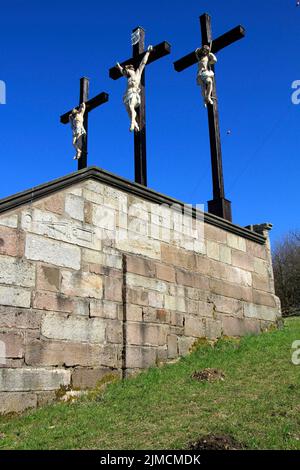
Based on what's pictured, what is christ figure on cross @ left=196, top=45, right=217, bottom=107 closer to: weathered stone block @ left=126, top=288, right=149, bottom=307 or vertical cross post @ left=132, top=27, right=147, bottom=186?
vertical cross post @ left=132, top=27, right=147, bottom=186

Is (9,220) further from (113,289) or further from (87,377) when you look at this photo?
(87,377)

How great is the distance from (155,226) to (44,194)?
2.12 meters

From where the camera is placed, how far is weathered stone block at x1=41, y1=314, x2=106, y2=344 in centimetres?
646

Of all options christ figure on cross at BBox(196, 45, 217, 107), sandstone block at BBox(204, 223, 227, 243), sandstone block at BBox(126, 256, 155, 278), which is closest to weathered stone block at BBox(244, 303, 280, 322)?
sandstone block at BBox(204, 223, 227, 243)

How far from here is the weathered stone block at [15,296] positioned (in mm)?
6109

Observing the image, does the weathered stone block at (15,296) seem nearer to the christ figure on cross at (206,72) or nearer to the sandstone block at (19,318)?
the sandstone block at (19,318)

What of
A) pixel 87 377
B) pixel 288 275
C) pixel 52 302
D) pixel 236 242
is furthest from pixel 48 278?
pixel 288 275

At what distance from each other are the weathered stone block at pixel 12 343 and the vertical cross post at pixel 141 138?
14.1 feet

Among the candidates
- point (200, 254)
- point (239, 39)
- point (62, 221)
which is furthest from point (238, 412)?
point (239, 39)

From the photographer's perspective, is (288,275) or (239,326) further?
(288,275)

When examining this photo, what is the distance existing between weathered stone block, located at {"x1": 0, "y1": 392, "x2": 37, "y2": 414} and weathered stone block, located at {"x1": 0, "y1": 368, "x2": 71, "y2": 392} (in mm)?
57

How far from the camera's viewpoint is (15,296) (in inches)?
245

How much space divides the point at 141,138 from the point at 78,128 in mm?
2199
